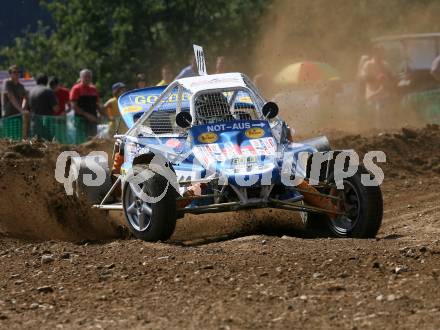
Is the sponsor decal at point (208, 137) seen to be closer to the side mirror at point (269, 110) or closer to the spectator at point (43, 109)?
the side mirror at point (269, 110)

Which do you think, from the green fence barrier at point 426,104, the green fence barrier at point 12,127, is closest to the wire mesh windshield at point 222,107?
the green fence barrier at point 12,127

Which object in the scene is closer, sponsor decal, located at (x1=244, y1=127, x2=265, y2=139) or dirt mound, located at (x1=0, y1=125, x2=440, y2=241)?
sponsor decal, located at (x1=244, y1=127, x2=265, y2=139)

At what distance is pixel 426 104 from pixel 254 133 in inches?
411

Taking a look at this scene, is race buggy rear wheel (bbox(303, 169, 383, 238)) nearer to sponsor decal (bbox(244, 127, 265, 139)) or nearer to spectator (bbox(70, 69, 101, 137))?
sponsor decal (bbox(244, 127, 265, 139))

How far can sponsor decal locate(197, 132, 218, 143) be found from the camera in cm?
936

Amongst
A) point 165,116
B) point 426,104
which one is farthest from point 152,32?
point 165,116

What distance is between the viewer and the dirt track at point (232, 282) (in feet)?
19.9

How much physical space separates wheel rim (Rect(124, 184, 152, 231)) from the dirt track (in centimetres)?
40

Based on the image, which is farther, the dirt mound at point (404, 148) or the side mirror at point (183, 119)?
the dirt mound at point (404, 148)

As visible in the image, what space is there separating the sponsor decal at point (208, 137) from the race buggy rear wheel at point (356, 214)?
1.16 m

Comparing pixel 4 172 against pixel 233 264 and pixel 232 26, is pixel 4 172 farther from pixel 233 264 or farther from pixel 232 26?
pixel 232 26

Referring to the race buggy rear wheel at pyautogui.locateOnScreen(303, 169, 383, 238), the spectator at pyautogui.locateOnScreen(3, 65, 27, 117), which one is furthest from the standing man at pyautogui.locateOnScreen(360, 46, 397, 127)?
the race buggy rear wheel at pyautogui.locateOnScreen(303, 169, 383, 238)

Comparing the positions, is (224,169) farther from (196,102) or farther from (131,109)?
(131,109)

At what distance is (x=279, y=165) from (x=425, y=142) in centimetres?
667
